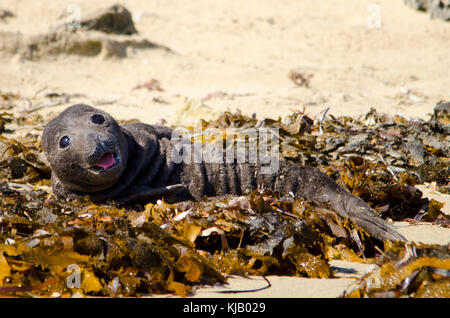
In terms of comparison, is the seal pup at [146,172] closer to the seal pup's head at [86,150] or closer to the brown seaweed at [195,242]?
the seal pup's head at [86,150]

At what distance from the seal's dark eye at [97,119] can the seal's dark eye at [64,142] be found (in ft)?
0.78

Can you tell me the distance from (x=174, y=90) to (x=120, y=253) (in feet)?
24.0

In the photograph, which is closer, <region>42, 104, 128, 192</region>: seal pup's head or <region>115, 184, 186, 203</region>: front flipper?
<region>42, 104, 128, 192</region>: seal pup's head

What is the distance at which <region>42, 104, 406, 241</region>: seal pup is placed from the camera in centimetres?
359

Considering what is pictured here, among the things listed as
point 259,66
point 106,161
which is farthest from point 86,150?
point 259,66

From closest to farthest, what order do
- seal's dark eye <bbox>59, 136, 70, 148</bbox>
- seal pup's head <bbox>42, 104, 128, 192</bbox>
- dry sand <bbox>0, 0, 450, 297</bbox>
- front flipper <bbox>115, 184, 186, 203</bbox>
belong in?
seal pup's head <bbox>42, 104, 128, 192</bbox>
seal's dark eye <bbox>59, 136, 70, 148</bbox>
front flipper <bbox>115, 184, 186, 203</bbox>
dry sand <bbox>0, 0, 450, 297</bbox>

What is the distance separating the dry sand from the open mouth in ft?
4.69

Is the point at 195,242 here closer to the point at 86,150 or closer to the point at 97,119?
the point at 86,150

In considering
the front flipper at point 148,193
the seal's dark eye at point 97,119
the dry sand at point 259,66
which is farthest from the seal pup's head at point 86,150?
the dry sand at point 259,66

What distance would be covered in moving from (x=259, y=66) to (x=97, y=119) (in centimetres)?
835

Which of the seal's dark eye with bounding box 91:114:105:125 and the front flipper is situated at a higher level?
the seal's dark eye with bounding box 91:114:105:125

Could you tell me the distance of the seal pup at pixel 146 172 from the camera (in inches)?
141

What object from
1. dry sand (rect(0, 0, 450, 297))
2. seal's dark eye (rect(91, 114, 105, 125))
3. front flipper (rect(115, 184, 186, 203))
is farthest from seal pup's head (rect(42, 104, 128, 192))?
dry sand (rect(0, 0, 450, 297))

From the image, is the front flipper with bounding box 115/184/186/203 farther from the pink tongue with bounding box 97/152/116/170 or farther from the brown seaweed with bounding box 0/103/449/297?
the pink tongue with bounding box 97/152/116/170
